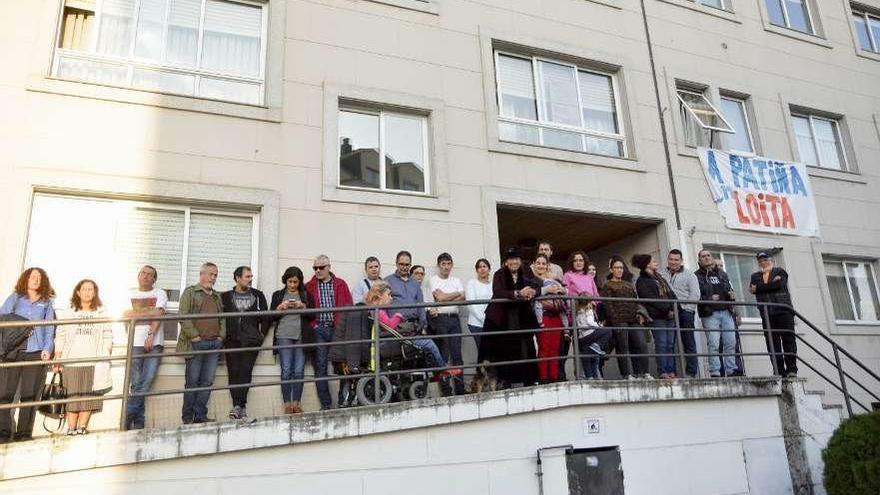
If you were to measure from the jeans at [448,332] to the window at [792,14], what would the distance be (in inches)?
392

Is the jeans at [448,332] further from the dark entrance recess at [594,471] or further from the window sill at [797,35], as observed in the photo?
the window sill at [797,35]

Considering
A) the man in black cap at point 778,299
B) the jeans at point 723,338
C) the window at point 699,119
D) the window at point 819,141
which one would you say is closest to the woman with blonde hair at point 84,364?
the jeans at point 723,338

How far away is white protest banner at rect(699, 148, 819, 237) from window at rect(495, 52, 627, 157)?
69.2 inches

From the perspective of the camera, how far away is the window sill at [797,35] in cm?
1293

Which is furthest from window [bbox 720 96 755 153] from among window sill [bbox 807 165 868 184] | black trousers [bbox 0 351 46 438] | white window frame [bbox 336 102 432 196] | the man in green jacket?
black trousers [bbox 0 351 46 438]

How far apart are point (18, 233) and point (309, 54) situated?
416cm

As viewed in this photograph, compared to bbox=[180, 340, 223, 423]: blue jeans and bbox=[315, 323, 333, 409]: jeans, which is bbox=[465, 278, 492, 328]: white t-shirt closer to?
bbox=[315, 323, 333, 409]: jeans

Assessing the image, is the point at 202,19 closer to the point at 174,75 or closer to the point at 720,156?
the point at 174,75

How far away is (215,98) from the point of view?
8391mm

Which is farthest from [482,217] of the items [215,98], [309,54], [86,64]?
[86,64]

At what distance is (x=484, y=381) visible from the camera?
7.08 metres

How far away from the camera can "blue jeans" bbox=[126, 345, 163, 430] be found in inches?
249

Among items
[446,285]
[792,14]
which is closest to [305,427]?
[446,285]

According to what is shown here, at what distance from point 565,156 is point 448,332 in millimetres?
3796
